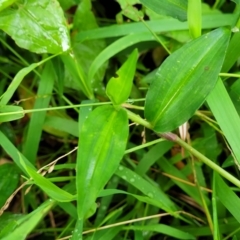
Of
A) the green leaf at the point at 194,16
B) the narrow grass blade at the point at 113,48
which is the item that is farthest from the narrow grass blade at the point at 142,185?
the green leaf at the point at 194,16

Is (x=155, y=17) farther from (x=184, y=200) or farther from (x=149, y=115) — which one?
(x=184, y=200)

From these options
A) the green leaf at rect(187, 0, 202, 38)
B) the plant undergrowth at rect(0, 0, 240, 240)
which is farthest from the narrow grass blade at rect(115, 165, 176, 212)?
the green leaf at rect(187, 0, 202, 38)

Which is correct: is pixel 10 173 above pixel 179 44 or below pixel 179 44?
below

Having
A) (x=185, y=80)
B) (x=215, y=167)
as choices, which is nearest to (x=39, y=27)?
(x=185, y=80)

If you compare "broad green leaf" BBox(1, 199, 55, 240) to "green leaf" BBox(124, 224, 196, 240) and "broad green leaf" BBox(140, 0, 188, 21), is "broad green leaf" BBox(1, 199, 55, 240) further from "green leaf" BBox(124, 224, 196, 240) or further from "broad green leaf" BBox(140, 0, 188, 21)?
"broad green leaf" BBox(140, 0, 188, 21)

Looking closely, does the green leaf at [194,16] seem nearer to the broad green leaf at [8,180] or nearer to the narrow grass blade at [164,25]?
the narrow grass blade at [164,25]

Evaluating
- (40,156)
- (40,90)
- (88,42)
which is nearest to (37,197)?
(40,156)
